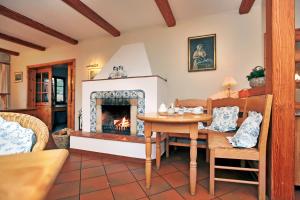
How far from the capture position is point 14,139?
3.72 ft

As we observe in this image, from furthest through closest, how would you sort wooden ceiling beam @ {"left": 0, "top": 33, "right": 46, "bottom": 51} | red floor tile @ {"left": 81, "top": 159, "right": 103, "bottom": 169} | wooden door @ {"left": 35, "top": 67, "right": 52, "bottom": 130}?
wooden door @ {"left": 35, "top": 67, "right": 52, "bottom": 130}
wooden ceiling beam @ {"left": 0, "top": 33, "right": 46, "bottom": 51}
red floor tile @ {"left": 81, "top": 159, "right": 103, "bottom": 169}

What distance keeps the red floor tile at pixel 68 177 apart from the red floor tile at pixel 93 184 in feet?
0.49

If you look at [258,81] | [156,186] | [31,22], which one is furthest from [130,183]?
[31,22]

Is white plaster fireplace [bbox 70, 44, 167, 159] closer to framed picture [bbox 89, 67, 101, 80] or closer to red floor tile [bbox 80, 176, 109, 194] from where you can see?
red floor tile [bbox 80, 176, 109, 194]

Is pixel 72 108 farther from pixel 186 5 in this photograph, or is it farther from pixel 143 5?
pixel 186 5

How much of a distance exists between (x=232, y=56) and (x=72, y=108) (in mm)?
3838

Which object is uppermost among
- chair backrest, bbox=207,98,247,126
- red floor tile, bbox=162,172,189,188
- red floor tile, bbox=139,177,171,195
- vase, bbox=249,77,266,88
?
vase, bbox=249,77,266,88

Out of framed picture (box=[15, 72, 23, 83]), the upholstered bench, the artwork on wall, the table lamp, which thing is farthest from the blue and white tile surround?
framed picture (box=[15, 72, 23, 83])

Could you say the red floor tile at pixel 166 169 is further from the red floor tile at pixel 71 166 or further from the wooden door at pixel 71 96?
the wooden door at pixel 71 96

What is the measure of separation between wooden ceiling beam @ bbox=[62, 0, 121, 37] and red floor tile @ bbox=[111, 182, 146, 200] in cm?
256

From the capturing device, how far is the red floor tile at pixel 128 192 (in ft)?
4.94

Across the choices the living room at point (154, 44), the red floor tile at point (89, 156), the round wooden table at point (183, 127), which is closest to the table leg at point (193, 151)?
the round wooden table at point (183, 127)

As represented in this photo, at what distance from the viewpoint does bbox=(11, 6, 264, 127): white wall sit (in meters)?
2.88

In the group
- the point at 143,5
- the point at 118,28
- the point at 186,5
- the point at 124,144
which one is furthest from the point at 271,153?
the point at 118,28
